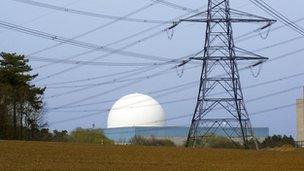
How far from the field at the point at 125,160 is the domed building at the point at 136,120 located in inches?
2725

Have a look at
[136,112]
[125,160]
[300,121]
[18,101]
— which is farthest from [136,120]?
[125,160]

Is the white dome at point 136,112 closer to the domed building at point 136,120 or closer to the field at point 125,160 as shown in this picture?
the domed building at point 136,120

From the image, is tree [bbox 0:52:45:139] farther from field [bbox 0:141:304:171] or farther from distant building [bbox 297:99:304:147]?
distant building [bbox 297:99:304:147]

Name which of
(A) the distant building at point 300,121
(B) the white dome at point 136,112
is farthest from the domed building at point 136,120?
(A) the distant building at point 300,121

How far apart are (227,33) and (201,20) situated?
227 cm

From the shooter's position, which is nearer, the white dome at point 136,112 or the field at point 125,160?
the field at point 125,160

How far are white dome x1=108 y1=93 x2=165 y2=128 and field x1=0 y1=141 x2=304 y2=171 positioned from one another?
71201 millimetres

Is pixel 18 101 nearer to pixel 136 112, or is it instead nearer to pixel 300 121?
pixel 136 112

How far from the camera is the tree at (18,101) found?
211 feet

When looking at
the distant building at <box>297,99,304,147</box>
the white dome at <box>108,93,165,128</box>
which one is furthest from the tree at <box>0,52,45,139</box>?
the distant building at <box>297,99,304,147</box>

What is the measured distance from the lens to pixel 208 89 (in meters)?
49.4

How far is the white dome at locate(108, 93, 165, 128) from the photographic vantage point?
105 metres

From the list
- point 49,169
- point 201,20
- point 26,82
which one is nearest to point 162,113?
point 26,82

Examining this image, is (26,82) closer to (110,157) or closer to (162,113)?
(162,113)
